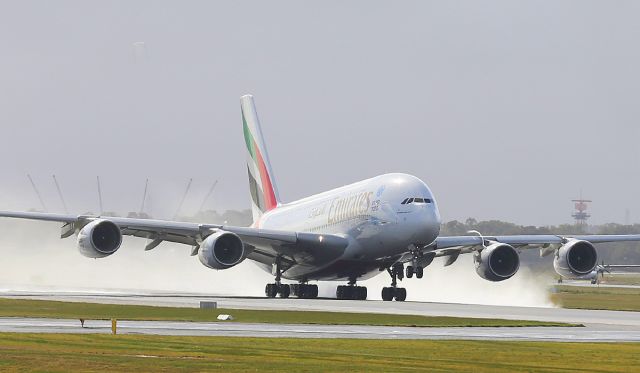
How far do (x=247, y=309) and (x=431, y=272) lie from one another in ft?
112

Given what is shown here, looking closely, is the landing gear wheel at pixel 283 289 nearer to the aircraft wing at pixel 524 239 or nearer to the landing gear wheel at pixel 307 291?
the landing gear wheel at pixel 307 291

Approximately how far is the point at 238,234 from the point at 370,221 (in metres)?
7.11

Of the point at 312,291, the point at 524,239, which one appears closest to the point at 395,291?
the point at 312,291

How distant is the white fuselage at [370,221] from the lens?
215 feet

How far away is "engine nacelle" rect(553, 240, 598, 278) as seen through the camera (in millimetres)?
70312

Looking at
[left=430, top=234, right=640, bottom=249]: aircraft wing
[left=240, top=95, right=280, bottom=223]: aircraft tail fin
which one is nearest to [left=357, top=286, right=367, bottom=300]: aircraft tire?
[left=430, top=234, right=640, bottom=249]: aircraft wing

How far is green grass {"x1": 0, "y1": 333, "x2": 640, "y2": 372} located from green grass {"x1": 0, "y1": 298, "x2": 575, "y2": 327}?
9923mm

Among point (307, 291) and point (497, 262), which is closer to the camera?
point (497, 262)

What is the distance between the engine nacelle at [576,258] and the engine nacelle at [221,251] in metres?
16.4

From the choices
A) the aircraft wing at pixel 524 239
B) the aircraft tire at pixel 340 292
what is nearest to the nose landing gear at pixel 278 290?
the aircraft tire at pixel 340 292

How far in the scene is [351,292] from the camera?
73.0m

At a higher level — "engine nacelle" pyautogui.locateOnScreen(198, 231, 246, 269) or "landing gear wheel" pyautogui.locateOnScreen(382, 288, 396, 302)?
"engine nacelle" pyautogui.locateOnScreen(198, 231, 246, 269)

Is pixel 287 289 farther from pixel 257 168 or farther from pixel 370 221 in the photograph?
pixel 257 168

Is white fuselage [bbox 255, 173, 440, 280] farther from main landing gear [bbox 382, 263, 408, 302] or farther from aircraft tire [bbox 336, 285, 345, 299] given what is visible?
aircraft tire [bbox 336, 285, 345, 299]
